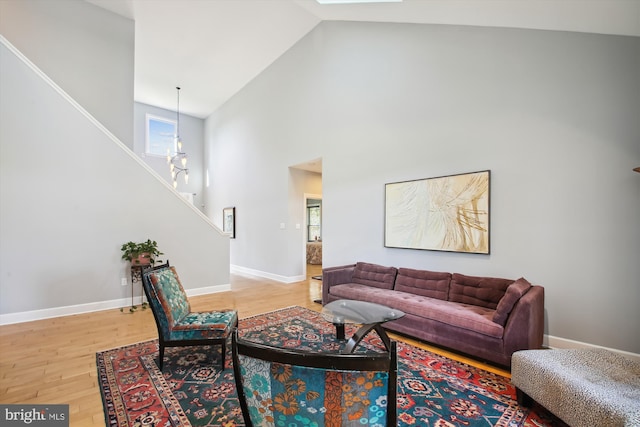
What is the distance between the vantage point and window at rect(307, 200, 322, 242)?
12.3 meters

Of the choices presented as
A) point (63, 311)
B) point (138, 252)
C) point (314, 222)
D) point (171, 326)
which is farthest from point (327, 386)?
point (314, 222)

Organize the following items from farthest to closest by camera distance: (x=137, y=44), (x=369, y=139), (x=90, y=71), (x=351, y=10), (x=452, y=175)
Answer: (x=137, y=44) → (x=90, y=71) → (x=369, y=139) → (x=351, y=10) → (x=452, y=175)

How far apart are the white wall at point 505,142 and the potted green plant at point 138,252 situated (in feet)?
9.91

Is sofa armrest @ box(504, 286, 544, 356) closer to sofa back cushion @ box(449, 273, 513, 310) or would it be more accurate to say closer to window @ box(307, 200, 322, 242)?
sofa back cushion @ box(449, 273, 513, 310)

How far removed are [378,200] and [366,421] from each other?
4101 millimetres

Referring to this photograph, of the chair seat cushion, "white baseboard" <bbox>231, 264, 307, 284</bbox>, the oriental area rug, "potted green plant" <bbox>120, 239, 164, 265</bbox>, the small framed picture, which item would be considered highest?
the small framed picture

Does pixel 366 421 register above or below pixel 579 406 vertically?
above

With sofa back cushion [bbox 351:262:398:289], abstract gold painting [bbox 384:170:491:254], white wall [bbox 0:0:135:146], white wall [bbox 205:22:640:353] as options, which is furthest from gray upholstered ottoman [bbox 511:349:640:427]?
white wall [bbox 0:0:135:146]

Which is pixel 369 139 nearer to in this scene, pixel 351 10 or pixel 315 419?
pixel 351 10

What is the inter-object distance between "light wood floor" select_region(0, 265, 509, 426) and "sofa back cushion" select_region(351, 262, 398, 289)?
0.81 meters

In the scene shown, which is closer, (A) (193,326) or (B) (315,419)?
(B) (315,419)

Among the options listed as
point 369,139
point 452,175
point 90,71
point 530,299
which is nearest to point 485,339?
point 530,299

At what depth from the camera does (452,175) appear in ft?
13.1

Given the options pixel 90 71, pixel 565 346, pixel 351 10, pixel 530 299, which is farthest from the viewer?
pixel 90 71
